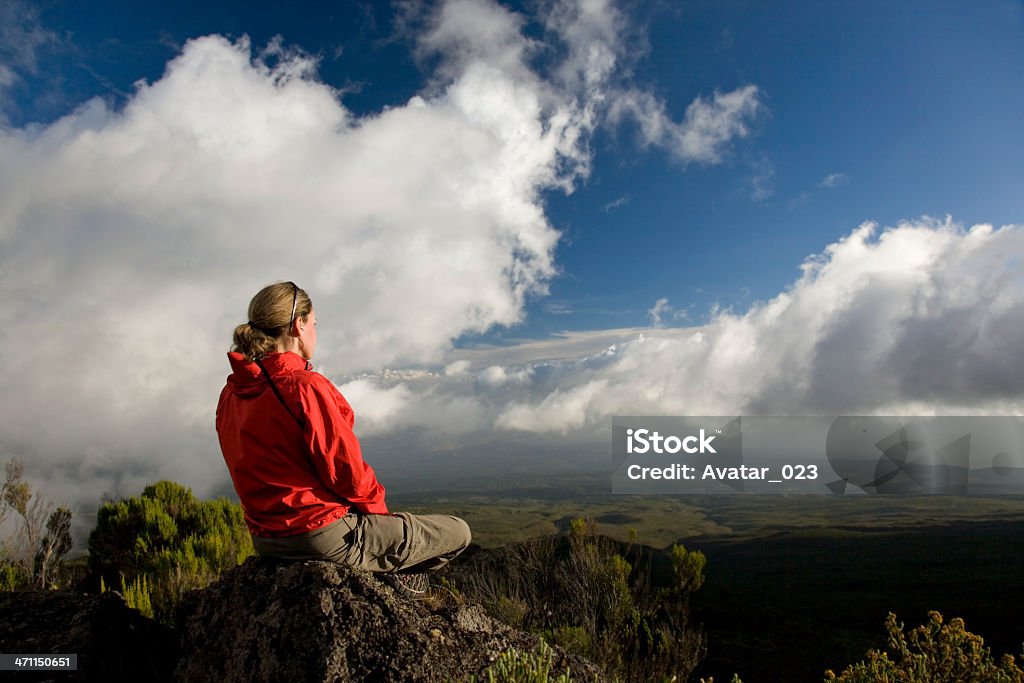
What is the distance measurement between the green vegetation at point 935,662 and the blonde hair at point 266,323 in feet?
18.5

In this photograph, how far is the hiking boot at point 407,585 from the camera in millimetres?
3732

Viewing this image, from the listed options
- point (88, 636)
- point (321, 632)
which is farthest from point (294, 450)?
point (88, 636)

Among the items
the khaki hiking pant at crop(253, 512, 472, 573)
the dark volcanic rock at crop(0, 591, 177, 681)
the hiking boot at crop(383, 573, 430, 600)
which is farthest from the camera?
the hiking boot at crop(383, 573, 430, 600)

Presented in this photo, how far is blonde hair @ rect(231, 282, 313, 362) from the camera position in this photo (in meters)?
3.24

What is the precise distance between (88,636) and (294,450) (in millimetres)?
1964

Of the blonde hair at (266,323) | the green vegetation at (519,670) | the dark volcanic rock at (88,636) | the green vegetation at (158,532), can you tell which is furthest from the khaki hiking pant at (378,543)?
Result: the green vegetation at (158,532)

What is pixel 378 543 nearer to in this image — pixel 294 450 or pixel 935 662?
pixel 294 450

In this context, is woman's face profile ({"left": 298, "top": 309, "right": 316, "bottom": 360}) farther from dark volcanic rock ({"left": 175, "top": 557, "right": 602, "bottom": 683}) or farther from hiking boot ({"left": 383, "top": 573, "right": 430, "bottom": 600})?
hiking boot ({"left": 383, "top": 573, "right": 430, "bottom": 600})

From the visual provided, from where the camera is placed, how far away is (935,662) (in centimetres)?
577

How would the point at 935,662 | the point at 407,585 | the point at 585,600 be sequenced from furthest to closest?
1. the point at 585,600
2. the point at 935,662
3. the point at 407,585

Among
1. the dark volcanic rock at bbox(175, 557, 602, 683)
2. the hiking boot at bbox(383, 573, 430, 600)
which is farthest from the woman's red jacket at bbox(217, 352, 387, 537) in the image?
the hiking boot at bbox(383, 573, 430, 600)

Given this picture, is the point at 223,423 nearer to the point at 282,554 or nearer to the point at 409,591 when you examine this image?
the point at 282,554

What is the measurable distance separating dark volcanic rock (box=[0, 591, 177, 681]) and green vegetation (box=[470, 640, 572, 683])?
2.16 meters

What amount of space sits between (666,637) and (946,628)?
7.05 meters
